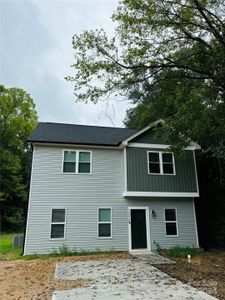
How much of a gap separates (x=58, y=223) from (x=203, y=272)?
660 cm

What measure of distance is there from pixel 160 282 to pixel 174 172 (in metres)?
7.25

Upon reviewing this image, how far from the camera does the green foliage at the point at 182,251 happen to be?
11242 mm

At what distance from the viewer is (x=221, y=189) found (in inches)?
516

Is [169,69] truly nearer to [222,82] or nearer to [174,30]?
[174,30]

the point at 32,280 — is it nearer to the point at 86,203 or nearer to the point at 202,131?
the point at 86,203

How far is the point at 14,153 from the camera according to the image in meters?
26.7

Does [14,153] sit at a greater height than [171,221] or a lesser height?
greater

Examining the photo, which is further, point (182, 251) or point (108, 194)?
point (108, 194)

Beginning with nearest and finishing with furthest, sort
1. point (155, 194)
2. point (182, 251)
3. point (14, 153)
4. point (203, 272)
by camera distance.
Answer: point (203, 272) < point (182, 251) < point (155, 194) < point (14, 153)

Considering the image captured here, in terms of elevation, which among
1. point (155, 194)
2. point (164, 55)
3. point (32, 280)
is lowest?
point (32, 280)

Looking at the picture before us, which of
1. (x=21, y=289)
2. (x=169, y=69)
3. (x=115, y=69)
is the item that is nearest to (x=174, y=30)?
(x=169, y=69)

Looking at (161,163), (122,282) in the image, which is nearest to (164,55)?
(161,163)

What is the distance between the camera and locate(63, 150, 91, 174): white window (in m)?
12.4

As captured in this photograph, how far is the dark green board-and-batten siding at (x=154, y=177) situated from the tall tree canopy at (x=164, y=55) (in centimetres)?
277
